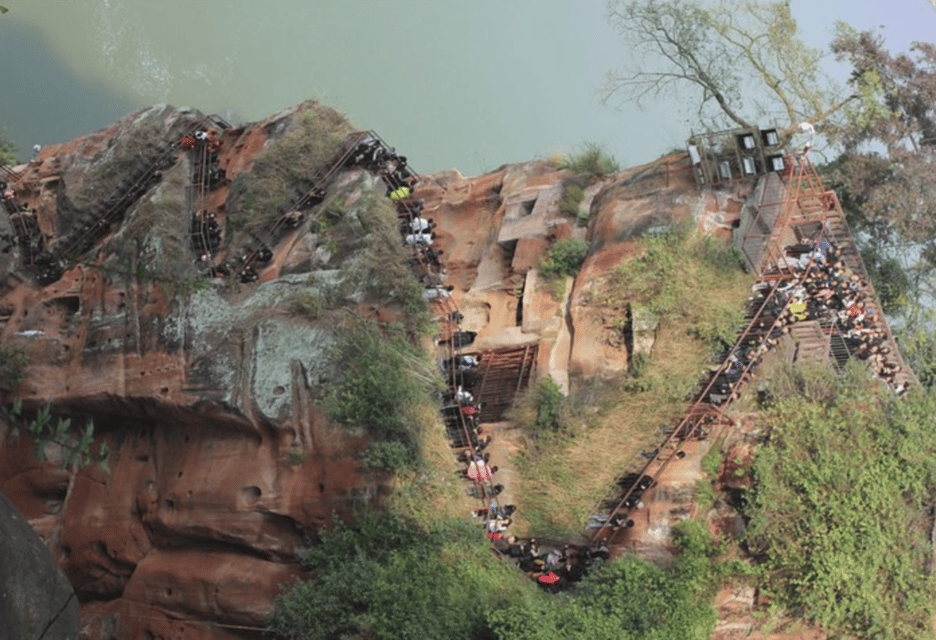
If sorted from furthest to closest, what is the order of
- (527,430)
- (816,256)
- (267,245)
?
(267,245), (816,256), (527,430)

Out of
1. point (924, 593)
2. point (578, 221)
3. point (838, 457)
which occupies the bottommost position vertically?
point (924, 593)

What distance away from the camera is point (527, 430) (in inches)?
604

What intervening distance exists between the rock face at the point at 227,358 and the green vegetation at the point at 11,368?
14 cm

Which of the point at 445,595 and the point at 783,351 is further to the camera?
the point at 783,351

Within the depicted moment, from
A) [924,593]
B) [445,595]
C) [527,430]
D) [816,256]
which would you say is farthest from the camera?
[816,256]

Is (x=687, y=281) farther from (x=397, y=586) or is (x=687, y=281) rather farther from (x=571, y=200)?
(x=397, y=586)

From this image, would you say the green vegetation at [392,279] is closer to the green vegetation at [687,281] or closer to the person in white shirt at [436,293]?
the person in white shirt at [436,293]

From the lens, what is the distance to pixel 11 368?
16047 mm

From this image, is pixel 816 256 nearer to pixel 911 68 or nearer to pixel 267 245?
pixel 911 68

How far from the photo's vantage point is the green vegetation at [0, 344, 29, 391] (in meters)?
16.0

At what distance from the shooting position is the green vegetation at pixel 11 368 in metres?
16.0

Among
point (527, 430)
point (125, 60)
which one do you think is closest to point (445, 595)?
point (527, 430)

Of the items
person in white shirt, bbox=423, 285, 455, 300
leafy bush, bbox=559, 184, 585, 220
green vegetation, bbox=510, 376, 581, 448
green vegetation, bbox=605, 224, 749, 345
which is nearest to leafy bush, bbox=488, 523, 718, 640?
green vegetation, bbox=510, 376, 581, 448

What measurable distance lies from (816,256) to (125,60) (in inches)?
817
